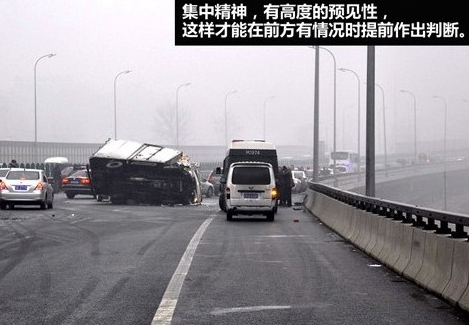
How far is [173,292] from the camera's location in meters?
12.3

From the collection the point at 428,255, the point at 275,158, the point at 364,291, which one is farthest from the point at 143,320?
the point at 275,158

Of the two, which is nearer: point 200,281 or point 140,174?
point 200,281

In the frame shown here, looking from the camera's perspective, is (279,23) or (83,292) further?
(279,23)

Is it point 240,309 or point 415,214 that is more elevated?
point 415,214

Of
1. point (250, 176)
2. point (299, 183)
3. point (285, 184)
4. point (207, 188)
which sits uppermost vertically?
point (250, 176)

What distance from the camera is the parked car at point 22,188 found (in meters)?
36.2

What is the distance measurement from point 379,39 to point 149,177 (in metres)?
22.6

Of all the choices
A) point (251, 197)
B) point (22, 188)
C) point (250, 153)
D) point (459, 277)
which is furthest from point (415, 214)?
point (250, 153)

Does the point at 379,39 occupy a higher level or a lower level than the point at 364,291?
higher

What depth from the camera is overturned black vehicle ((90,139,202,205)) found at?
1657 inches

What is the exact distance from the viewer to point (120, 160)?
41938 mm

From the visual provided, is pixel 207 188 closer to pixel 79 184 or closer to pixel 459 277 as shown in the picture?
pixel 79 184

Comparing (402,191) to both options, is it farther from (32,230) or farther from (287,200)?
(32,230)

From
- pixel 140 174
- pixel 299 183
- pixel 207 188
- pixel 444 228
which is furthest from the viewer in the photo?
pixel 299 183
